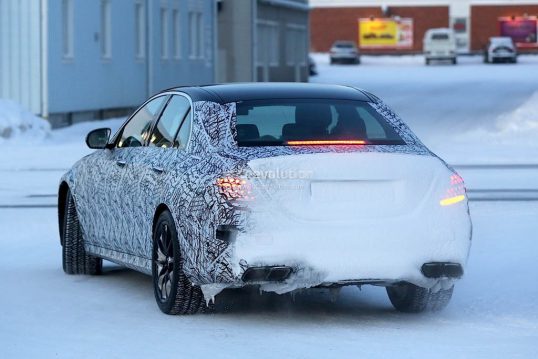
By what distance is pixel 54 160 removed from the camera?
25922 mm

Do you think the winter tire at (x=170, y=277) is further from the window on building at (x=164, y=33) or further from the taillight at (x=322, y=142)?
the window on building at (x=164, y=33)

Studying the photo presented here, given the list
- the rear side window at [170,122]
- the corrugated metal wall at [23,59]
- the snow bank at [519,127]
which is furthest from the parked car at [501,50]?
the rear side window at [170,122]

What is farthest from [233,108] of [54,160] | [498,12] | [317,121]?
[498,12]

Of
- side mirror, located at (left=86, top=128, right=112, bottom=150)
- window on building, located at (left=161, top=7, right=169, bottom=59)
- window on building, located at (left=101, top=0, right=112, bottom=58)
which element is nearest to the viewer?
side mirror, located at (left=86, top=128, right=112, bottom=150)

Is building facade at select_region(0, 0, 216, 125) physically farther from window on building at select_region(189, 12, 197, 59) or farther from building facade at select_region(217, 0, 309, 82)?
building facade at select_region(217, 0, 309, 82)

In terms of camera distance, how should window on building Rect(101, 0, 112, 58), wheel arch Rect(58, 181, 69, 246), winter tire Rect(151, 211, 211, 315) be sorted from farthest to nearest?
window on building Rect(101, 0, 112, 58) → wheel arch Rect(58, 181, 69, 246) → winter tire Rect(151, 211, 211, 315)

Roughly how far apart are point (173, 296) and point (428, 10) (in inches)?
3817

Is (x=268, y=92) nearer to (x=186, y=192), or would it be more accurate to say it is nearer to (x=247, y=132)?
(x=247, y=132)

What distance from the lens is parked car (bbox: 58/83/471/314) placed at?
885 centimetres

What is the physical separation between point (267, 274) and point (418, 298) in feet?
4.06

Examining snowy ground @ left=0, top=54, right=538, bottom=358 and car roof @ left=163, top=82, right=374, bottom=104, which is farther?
car roof @ left=163, top=82, right=374, bottom=104

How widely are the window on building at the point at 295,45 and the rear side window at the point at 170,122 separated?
2158 inches

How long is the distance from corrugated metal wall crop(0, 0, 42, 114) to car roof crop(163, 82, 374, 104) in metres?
24.2

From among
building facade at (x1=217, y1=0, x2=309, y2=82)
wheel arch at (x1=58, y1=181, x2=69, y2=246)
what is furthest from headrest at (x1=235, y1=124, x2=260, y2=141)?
building facade at (x1=217, y1=0, x2=309, y2=82)
